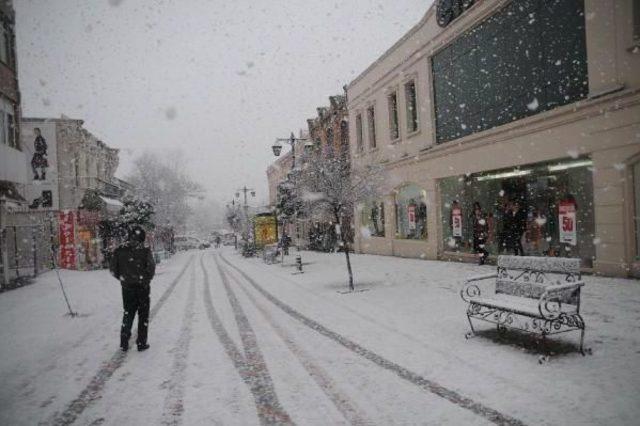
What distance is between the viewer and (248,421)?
3.94 m

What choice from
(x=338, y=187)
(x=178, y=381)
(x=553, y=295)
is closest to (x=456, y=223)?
(x=338, y=187)

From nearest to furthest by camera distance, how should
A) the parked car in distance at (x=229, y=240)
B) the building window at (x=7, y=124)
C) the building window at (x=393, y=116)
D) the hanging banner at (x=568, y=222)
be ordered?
the hanging banner at (x=568, y=222) < the building window at (x=7, y=124) < the building window at (x=393, y=116) < the parked car in distance at (x=229, y=240)

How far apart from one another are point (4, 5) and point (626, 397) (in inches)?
868

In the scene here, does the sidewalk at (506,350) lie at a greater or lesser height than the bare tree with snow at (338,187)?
lesser

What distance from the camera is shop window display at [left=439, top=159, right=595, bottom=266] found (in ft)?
39.3

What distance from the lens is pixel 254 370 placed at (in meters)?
5.35

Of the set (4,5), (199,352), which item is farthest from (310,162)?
(4,5)

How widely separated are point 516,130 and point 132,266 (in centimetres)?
1158

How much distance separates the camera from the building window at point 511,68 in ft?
36.5

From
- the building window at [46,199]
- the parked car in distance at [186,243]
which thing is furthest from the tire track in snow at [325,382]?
the parked car in distance at [186,243]

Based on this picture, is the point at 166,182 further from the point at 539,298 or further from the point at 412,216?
the point at 539,298

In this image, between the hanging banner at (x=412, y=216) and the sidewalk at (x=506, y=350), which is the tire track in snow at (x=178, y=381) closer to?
the sidewalk at (x=506, y=350)

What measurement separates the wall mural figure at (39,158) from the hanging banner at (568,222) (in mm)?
27399

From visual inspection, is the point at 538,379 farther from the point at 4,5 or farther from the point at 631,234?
the point at 4,5
